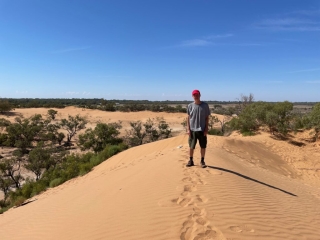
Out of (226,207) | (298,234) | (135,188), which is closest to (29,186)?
(135,188)

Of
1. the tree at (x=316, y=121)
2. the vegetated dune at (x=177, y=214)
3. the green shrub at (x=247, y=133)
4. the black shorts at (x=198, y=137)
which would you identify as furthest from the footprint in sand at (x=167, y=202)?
the tree at (x=316, y=121)

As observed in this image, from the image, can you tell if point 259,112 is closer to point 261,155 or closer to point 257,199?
point 261,155

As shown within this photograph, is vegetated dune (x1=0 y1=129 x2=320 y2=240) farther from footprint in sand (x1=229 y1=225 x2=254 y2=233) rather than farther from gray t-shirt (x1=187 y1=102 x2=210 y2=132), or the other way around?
gray t-shirt (x1=187 y1=102 x2=210 y2=132)

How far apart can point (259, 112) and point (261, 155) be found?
22.7ft

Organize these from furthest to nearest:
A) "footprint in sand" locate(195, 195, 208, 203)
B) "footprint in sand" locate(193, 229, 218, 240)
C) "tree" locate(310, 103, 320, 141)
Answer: "tree" locate(310, 103, 320, 141), "footprint in sand" locate(195, 195, 208, 203), "footprint in sand" locate(193, 229, 218, 240)

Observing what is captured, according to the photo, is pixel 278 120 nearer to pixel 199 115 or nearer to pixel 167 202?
pixel 199 115

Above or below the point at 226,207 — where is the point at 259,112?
above

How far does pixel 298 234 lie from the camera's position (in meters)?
3.61

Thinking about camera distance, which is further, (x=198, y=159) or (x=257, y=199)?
(x=198, y=159)

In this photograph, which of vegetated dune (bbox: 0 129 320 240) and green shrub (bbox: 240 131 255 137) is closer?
vegetated dune (bbox: 0 129 320 240)

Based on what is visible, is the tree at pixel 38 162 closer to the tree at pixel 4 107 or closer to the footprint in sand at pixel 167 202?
the footprint in sand at pixel 167 202

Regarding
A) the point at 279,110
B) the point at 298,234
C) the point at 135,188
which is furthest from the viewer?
the point at 279,110

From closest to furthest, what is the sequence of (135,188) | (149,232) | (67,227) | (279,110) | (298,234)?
(149,232), (298,234), (67,227), (135,188), (279,110)

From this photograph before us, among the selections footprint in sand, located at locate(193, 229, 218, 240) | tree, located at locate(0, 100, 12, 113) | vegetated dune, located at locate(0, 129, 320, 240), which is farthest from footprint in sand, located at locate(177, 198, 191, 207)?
tree, located at locate(0, 100, 12, 113)
